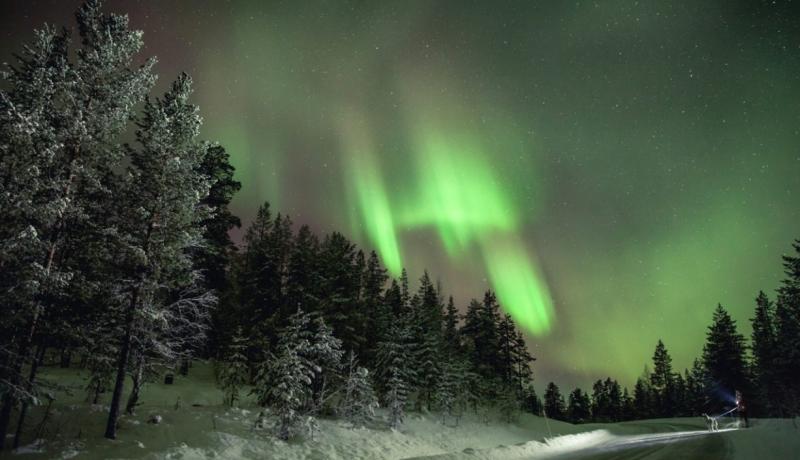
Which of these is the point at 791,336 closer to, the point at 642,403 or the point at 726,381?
the point at 726,381

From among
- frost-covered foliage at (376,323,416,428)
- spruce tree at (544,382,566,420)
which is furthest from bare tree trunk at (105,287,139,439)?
spruce tree at (544,382,566,420)

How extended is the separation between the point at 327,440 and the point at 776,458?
17.3 m

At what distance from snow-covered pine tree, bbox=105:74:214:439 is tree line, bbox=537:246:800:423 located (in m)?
48.3

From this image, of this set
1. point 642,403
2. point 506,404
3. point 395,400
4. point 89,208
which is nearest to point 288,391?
point 89,208

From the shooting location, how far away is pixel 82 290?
1439 centimetres

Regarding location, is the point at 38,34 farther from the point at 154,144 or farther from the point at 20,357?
the point at 20,357

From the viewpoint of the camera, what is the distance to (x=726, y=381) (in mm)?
55656

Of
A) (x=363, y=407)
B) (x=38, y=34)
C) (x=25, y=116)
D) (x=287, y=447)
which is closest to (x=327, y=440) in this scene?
(x=287, y=447)

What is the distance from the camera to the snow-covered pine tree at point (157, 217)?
52.7ft

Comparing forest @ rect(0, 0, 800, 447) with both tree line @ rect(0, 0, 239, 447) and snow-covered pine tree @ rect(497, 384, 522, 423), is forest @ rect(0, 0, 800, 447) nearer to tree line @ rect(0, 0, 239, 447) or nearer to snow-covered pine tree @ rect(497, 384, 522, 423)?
tree line @ rect(0, 0, 239, 447)

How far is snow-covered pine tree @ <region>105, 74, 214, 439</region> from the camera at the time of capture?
16.1 metres

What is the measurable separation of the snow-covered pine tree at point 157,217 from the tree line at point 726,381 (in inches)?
1901

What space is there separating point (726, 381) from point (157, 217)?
69201 mm

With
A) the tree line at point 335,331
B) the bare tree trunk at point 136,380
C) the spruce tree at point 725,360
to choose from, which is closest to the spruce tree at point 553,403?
the spruce tree at point 725,360
